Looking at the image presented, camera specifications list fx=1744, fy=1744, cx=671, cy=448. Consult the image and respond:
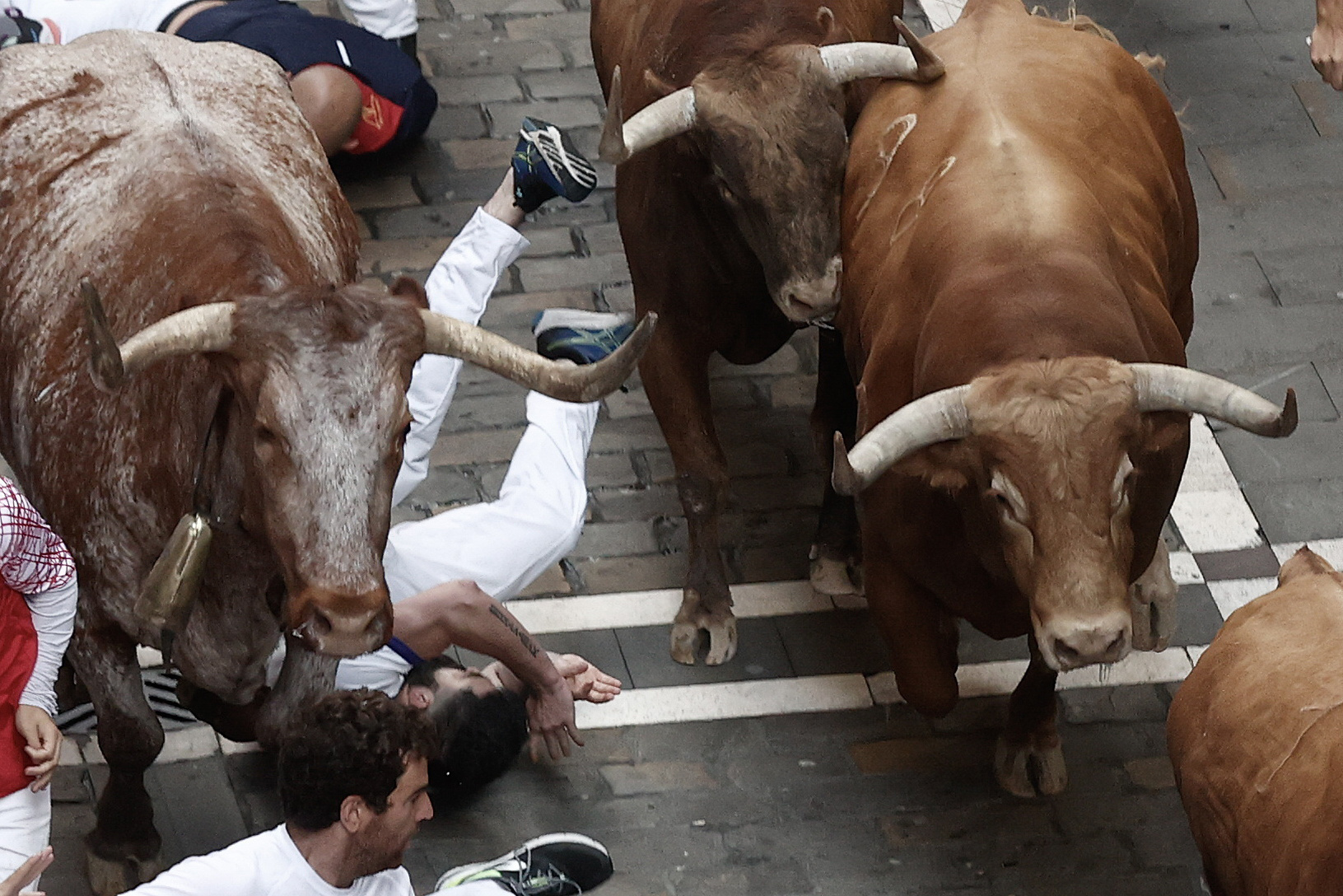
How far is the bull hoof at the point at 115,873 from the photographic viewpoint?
482 centimetres

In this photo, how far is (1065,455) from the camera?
156 inches

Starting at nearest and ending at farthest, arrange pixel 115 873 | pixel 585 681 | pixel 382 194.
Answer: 1. pixel 115 873
2. pixel 585 681
3. pixel 382 194

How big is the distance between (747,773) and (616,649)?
672 millimetres

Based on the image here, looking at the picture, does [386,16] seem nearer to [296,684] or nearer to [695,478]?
[695,478]

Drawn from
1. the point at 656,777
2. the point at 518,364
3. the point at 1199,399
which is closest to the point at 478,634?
the point at 656,777

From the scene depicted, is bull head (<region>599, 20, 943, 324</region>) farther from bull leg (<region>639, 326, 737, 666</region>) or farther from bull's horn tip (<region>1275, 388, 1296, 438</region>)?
bull's horn tip (<region>1275, 388, 1296, 438</region>)

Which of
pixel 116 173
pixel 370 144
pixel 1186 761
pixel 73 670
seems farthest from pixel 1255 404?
pixel 370 144

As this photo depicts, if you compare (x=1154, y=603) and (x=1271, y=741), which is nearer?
(x=1271, y=741)

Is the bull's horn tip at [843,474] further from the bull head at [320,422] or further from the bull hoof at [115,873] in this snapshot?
the bull hoof at [115,873]

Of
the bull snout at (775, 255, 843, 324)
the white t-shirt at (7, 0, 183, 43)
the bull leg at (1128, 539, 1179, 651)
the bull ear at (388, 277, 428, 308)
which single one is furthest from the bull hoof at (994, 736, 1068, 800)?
the white t-shirt at (7, 0, 183, 43)

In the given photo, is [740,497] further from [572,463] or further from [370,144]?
[370,144]

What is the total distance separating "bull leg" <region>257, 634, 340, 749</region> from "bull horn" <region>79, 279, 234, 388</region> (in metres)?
1.09

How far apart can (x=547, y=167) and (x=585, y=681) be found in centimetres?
183

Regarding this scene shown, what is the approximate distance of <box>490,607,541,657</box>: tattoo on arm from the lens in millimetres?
4922
